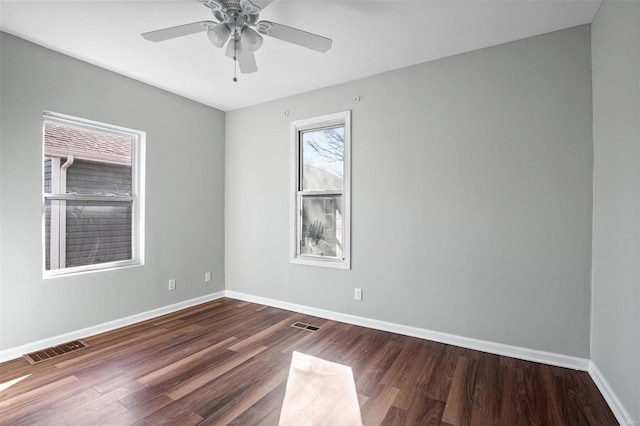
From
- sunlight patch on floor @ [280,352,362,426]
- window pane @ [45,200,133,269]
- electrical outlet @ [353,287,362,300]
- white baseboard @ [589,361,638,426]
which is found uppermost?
window pane @ [45,200,133,269]

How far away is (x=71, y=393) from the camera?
2.10 m

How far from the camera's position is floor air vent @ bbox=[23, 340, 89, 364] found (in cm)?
258

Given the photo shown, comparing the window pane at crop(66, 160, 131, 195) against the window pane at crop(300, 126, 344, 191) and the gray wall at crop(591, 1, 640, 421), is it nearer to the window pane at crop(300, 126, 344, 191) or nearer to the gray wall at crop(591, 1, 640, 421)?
the window pane at crop(300, 126, 344, 191)

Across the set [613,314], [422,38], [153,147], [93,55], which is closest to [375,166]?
[422,38]

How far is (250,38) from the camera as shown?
85.5 inches

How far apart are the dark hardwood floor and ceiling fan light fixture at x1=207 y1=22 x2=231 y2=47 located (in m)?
2.46

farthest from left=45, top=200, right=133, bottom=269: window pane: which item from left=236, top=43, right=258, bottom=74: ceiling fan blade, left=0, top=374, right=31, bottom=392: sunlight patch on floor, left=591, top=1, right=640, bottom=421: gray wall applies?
left=591, top=1, right=640, bottom=421: gray wall

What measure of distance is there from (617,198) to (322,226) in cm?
265

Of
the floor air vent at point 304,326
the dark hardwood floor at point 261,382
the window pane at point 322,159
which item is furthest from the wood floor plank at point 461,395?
the window pane at point 322,159

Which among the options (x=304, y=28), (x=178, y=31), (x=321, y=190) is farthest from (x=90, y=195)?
(x=304, y=28)

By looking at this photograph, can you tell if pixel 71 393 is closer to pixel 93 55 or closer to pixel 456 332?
pixel 93 55

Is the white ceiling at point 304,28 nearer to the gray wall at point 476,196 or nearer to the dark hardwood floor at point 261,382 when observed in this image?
the gray wall at point 476,196

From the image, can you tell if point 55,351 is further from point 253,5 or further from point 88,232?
point 253,5

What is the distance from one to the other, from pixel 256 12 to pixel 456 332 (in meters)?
3.13
